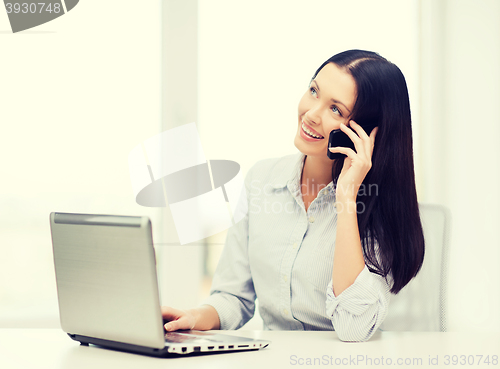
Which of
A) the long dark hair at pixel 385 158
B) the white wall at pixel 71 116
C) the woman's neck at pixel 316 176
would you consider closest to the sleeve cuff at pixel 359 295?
the long dark hair at pixel 385 158

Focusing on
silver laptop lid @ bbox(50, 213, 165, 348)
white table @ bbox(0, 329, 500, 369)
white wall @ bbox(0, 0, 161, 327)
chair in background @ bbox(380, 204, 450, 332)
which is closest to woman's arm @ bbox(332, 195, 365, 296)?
white table @ bbox(0, 329, 500, 369)

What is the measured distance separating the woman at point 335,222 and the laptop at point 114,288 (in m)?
0.25

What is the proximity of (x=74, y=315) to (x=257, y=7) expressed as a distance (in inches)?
69.9

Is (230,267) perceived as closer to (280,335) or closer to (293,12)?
(280,335)

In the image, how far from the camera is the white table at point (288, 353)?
28.5 inches

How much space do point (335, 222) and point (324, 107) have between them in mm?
325

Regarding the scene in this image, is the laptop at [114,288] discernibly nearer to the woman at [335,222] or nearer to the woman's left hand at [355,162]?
the woman at [335,222]

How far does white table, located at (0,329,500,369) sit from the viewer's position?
72 centimetres

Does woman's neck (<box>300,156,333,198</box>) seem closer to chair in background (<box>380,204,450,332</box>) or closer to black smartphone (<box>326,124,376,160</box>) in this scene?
black smartphone (<box>326,124,376,160</box>)

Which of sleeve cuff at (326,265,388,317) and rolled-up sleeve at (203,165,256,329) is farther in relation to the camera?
rolled-up sleeve at (203,165,256,329)

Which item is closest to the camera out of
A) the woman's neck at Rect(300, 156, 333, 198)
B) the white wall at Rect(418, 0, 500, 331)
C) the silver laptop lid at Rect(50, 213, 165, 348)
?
the silver laptop lid at Rect(50, 213, 165, 348)

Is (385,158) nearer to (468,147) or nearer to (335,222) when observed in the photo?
(335,222)

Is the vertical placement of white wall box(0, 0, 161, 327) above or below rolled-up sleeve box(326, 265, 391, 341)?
above

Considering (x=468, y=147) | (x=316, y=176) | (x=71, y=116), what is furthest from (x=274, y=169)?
(x=71, y=116)
